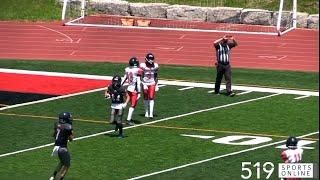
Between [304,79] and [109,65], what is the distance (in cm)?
680

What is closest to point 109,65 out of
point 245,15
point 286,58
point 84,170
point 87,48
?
point 87,48

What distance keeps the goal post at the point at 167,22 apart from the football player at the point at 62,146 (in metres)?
18.1

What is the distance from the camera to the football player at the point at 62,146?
2211cm

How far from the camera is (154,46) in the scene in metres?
40.1

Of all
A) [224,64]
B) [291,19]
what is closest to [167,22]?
[291,19]

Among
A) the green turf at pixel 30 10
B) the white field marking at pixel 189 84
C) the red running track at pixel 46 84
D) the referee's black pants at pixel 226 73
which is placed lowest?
the red running track at pixel 46 84

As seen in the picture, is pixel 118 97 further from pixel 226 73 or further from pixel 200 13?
pixel 200 13

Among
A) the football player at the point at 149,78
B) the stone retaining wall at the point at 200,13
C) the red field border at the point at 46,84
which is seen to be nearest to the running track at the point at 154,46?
the stone retaining wall at the point at 200,13

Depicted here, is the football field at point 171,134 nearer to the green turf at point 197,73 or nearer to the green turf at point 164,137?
the green turf at point 164,137

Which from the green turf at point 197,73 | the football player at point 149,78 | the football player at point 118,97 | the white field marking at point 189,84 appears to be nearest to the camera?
the football player at point 118,97

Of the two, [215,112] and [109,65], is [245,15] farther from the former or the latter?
[215,112]

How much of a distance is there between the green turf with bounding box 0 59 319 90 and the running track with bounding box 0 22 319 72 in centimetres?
97

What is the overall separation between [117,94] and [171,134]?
5.64 feet

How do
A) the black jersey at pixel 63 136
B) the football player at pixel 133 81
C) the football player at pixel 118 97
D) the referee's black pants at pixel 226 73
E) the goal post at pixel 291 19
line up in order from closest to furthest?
1. the black jersey at pixel 63 136
2. the football player at pixel 118 97
3. the football player at pixel 133 81
4. the referee's black pants at pixel 226 73
5. the goal post at pixel 291 19
